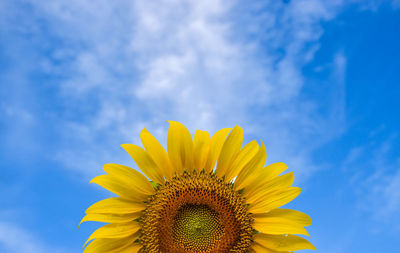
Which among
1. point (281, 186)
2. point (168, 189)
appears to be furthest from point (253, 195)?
point (168, 189)

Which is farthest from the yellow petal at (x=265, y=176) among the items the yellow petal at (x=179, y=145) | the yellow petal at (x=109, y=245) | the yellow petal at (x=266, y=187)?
the yellow petal at (x=109, y=245)

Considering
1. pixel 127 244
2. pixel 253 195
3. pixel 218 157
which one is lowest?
pixel 127 244

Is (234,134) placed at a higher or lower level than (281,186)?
higher

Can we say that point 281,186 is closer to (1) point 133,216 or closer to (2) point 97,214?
(1) point 133,216

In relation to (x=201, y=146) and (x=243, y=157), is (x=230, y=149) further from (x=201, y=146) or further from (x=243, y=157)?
(x=201, y=146)

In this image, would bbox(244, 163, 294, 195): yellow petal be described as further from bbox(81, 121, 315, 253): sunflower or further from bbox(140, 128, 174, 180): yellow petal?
bbox(140, 128, 174, 180): yellow petal

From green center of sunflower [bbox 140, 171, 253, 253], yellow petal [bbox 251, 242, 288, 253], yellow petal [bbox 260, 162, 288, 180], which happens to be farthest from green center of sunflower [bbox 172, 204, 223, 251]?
yellow petal [bbox 260, 162, 288, 180]

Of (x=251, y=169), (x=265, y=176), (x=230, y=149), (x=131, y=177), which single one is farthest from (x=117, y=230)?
(x=265, y=176)
